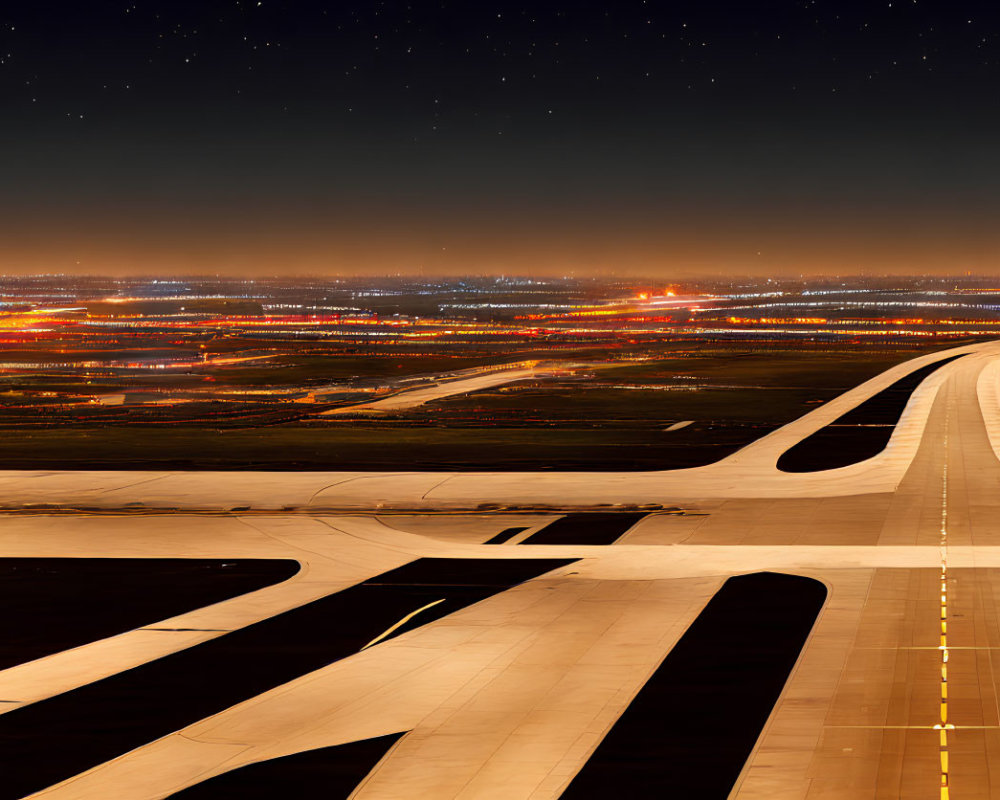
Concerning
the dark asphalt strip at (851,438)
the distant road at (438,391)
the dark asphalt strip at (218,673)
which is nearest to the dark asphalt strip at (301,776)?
the dark asphalt strip at (218,673)

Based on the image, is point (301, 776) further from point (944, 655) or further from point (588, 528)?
point (588, 528)

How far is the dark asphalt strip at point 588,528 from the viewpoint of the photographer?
25.5 meters

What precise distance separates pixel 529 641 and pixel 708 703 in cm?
362

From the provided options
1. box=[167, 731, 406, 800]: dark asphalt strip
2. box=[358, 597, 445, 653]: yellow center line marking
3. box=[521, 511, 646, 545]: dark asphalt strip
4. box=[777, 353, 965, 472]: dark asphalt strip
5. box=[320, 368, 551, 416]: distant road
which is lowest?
box=[777, 353, 965, 472]: dark asphalt strip

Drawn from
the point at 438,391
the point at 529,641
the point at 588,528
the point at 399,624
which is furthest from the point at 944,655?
the point at 438,391

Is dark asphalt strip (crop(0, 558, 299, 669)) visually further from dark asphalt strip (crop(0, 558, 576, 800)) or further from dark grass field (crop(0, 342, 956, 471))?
dark grass field (crop(0, 342, 956, 471))

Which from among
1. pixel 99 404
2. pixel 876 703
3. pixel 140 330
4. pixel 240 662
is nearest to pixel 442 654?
pixel 240 662

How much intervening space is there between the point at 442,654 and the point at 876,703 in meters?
5.54

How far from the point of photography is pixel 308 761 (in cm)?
1269

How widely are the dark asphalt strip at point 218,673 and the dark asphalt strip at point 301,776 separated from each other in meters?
1.48

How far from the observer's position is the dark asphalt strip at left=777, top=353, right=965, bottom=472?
37219 mm

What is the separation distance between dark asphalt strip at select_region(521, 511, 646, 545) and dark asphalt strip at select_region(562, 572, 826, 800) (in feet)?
17.7

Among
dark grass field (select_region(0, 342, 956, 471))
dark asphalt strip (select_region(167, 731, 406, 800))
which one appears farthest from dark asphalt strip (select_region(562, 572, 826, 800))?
dark grass field (select_region(0, 342, 956, 471))

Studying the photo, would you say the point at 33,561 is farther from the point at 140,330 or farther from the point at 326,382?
the point at 140,330
